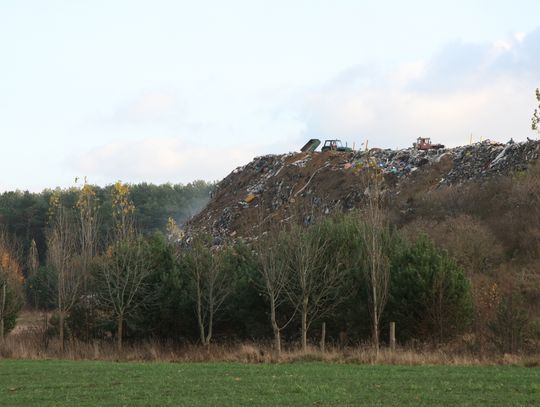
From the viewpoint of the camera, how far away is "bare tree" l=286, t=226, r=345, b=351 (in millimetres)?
32250

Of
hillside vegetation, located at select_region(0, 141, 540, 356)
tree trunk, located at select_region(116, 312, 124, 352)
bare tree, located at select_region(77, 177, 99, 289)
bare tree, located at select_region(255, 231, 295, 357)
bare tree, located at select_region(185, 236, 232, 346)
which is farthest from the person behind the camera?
bare tree, located at select_region(77, 177, 99, 289)

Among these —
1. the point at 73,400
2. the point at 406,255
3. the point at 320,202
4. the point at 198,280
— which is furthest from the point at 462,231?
the point at 73,400

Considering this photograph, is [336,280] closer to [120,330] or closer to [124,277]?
[120,330]

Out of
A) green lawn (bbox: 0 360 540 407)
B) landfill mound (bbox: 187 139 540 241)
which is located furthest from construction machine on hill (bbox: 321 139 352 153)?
green lawn (bbox: 0 360 540 407)

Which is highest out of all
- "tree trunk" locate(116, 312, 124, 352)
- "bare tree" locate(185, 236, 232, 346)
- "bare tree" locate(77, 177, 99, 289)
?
"bare tree" locate(77, 177, 99, 289)

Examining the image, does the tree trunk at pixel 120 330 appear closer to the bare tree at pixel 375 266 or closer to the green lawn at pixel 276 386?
the green lawn at pixel 276 386

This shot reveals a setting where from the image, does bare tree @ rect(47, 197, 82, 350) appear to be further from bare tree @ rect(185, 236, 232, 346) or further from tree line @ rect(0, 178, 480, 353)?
bare tree @ rect(185, 236, 232, 346)

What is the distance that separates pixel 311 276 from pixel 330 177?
33368mm

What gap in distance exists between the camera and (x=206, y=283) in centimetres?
3622

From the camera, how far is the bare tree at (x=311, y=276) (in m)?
32.2

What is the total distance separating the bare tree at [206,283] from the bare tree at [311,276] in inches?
138

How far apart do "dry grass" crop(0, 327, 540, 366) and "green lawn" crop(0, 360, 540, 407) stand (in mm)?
1907

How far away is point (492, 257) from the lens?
135 ft

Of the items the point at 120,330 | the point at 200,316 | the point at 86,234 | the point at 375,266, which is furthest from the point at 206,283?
the point at 86,234
